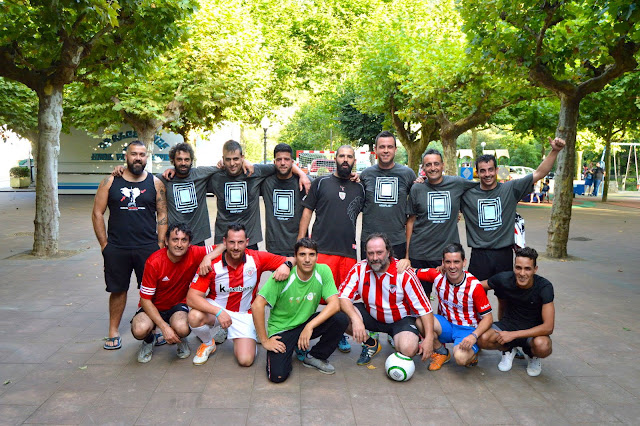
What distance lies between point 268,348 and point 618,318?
14.5 feet

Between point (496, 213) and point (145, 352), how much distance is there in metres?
3.69

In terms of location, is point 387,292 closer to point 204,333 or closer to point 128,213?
point 204,333

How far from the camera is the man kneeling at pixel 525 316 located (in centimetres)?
476

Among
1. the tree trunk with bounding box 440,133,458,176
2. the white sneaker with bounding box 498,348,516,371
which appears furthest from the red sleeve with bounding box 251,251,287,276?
the tree trunk with bounding box 440,133,458,176

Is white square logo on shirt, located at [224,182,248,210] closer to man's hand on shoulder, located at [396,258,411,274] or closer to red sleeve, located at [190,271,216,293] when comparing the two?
red sleeve, located at [190,271,216,293]

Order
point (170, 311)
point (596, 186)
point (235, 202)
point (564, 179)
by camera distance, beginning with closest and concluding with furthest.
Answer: point (170, 311) < point (235, 202) < point (564, 179) < point (596, 186)

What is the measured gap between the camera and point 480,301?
4.93 m

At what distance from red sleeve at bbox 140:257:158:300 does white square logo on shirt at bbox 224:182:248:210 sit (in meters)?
1.16

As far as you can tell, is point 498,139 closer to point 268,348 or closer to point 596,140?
point 596,140

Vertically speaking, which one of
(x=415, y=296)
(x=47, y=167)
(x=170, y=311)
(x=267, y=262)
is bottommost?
(x=170, y=311)

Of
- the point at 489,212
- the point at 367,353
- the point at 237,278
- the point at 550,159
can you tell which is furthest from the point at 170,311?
the point at 550,159

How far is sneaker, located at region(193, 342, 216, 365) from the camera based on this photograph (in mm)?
5027

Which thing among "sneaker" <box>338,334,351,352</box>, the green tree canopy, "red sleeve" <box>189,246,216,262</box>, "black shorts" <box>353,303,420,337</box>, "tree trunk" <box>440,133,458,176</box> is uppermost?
the green tree canopy

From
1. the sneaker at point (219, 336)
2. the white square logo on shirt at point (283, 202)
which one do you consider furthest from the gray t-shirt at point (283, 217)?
the sneaker at point (219, 336)
